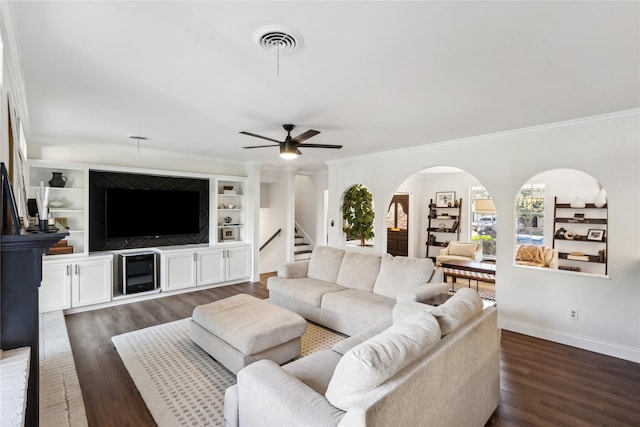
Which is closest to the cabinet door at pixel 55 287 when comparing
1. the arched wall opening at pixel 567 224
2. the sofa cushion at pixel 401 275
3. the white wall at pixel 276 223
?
the white wall at pixel 276 223

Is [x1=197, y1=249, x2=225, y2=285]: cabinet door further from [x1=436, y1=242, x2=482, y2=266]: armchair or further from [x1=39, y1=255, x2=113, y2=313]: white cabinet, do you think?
[x1=436, y1=242, x2=482, y2=266]: armchair

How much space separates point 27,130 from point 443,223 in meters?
8.36

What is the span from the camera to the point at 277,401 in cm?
145

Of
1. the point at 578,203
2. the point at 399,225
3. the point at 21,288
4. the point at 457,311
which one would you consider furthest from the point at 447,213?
the point at 21,288

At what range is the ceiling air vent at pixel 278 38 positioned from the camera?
1.74m

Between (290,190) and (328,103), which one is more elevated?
(328,103)

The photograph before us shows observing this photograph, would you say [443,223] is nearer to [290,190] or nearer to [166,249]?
[290,190]

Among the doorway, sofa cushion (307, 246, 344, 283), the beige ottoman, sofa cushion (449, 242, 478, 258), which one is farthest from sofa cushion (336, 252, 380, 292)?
the doorway

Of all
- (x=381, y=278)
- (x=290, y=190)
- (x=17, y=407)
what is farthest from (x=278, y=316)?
(x=290, y=190)

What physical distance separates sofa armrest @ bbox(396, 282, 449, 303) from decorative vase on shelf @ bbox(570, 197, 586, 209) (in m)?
4.22

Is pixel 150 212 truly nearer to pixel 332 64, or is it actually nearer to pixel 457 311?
pixel 332 64

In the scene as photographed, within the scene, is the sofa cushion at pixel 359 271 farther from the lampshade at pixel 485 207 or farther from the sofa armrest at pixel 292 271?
the lampshade at pixel 485 207

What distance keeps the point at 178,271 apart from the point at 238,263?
47.0 inches

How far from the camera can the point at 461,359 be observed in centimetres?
182
